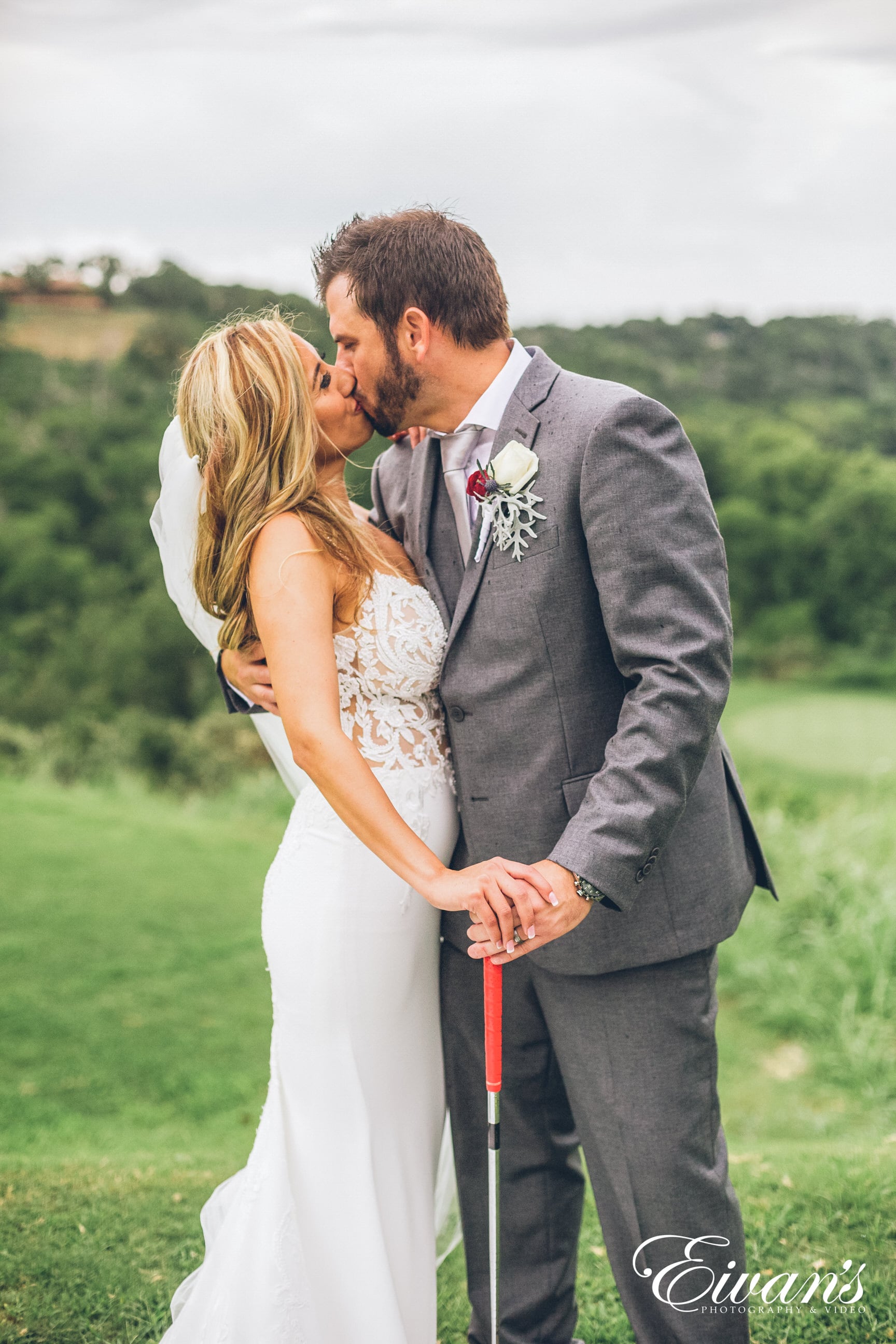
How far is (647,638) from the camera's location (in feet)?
6.09

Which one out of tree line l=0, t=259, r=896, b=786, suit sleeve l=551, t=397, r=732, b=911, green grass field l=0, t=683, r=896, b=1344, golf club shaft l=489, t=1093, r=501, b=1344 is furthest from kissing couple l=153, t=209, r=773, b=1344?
tree line l=0, t=259, r=896, b=786

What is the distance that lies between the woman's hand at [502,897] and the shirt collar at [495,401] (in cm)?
85

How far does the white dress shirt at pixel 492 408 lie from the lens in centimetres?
216

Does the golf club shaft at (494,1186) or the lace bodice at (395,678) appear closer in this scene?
the golf club shaft at (494,1186)

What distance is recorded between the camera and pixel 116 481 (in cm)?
1484

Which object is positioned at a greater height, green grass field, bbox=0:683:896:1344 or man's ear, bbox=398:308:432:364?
man's ear, bbox=398:308:432:364

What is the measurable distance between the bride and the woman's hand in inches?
9.7

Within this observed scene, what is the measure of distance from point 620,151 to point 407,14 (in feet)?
12.1

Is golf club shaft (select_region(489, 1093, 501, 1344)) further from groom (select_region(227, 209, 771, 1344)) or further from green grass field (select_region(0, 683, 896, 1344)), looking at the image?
green grass field (select_region(0, 683, 896, 1344))

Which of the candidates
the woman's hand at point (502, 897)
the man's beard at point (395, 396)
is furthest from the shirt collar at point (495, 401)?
the woman's hand at point (502, 897)

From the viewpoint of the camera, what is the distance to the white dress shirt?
7.09ft

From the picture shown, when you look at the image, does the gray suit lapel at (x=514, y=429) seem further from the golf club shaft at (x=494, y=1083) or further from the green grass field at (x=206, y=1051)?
the green grass field at (x=206, y=1051)

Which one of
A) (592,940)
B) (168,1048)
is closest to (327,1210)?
(592,940)

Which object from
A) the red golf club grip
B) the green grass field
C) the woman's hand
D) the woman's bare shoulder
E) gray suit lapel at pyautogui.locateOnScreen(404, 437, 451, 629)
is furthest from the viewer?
the green grass field
